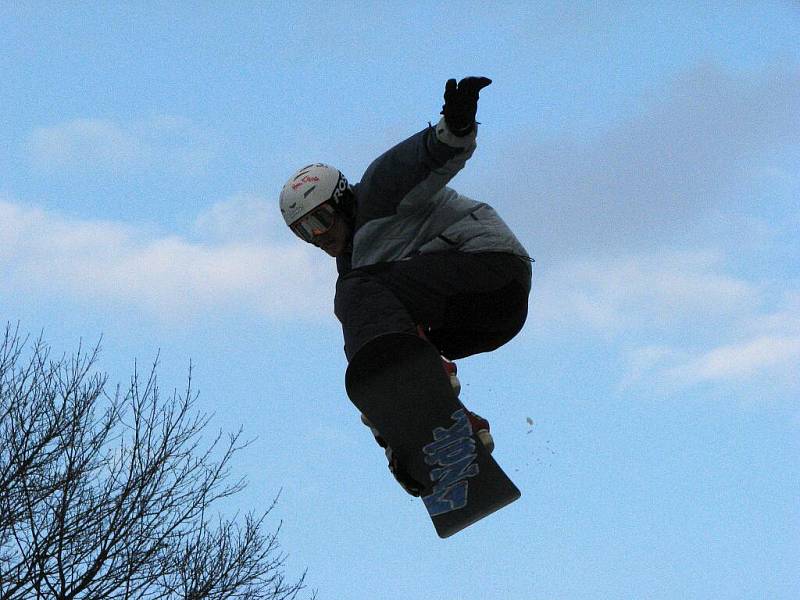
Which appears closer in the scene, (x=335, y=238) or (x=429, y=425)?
(x=429, y=425)

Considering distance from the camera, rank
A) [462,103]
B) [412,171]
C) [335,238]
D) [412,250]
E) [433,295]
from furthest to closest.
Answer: [335,238], [412,250], [433,295], [412,171], [462,103]

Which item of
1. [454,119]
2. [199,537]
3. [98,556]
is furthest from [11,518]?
[454,119]

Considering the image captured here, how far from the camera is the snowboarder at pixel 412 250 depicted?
624 centimetres

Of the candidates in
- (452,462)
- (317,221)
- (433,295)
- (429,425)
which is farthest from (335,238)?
(452,462)

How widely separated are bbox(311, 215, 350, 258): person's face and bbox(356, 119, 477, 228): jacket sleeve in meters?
0.15

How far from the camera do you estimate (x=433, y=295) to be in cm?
638

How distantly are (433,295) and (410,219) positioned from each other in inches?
16.6

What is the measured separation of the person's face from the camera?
6.60 metres

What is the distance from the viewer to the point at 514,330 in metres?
6.79

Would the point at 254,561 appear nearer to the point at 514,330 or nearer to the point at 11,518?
the point at 11,518

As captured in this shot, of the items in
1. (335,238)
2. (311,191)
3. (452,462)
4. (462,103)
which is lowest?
(452,462)

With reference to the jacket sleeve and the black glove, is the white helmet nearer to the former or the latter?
the jacket sleeve

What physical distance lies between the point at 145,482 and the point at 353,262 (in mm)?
7863

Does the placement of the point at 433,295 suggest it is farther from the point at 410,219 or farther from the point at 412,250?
the point at 410,219
